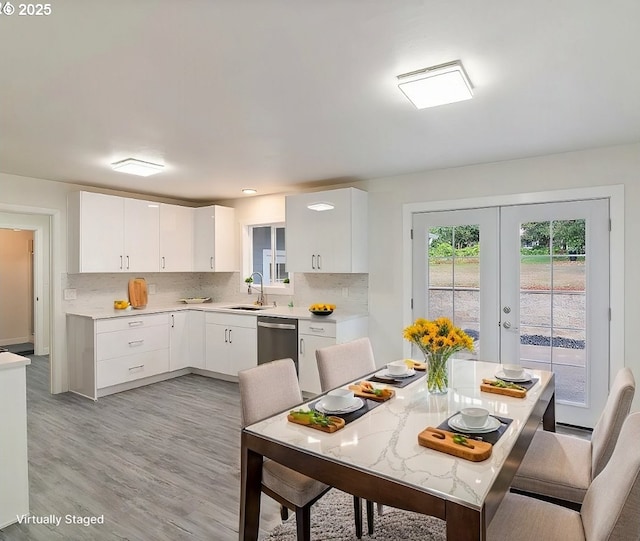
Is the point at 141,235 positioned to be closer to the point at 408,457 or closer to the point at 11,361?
the point at 11,361

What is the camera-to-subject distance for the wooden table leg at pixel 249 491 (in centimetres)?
169

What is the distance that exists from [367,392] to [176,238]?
4232mm

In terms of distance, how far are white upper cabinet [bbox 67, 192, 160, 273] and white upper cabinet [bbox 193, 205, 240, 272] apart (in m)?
0.62

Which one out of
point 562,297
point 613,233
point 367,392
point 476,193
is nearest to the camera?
point 367,392

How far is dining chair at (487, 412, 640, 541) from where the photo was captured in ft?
3.69

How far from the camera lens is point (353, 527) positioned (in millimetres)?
2172

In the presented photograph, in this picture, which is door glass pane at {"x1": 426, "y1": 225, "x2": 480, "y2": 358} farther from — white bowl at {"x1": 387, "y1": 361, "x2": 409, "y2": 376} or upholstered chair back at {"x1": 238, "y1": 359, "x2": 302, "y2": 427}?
upholstered chair back at {"x1": 238, "y1": 359, "x2": 302, "y2": 427}

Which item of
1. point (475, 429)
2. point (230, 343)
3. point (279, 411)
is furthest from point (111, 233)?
point (475, 429)

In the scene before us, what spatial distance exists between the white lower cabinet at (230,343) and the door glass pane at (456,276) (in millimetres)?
2096

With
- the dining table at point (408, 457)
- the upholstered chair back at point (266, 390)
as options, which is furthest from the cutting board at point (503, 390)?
the upholstered chair back at point (266, 390)

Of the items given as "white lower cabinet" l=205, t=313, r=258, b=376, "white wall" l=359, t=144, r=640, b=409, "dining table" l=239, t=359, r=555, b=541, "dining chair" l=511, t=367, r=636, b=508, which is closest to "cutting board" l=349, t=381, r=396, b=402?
"dining table" l=239, t=359, r=555, b=541

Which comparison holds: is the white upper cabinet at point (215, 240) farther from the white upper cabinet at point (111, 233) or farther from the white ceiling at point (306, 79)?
the white ceiling at point (306, 79)

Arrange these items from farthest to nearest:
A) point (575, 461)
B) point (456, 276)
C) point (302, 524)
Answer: point (456, 276), point (575, 461), point (302, 524)

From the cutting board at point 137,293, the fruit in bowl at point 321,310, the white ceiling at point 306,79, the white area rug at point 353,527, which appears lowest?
the white area rug at point 353,527
